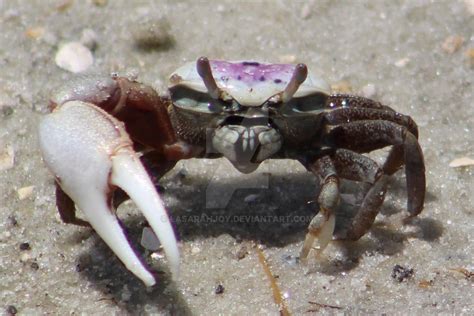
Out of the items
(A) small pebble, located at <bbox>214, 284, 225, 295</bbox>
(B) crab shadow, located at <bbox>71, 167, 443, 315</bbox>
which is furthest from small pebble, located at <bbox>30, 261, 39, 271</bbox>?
(A) small pebble, located at <bbox>214, 284, 225, 295</bbox>

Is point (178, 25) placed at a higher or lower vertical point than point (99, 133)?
lower

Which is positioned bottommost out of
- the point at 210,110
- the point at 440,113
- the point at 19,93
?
the point at 19,93

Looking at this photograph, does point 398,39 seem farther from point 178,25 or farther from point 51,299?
point 51,299

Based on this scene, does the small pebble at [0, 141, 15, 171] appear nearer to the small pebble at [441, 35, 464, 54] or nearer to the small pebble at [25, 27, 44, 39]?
the small pebble at [25, 27, 44, 39]

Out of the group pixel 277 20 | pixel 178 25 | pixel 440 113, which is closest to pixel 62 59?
pixel 178 25

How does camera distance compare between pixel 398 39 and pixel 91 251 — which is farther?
pixel 398 39

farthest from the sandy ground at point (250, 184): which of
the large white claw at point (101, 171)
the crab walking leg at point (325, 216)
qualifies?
the large white claw at point (101, 171)
